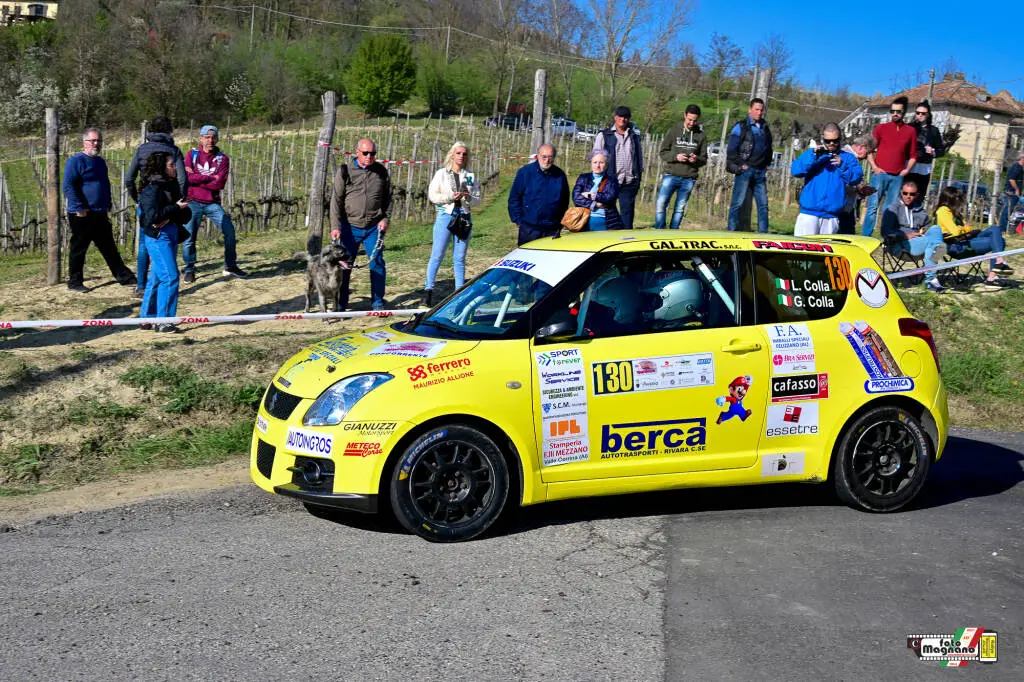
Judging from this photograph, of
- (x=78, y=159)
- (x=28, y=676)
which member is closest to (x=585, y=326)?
(x=28, y=676)

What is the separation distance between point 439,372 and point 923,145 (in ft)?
38.5

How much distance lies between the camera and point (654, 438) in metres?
6.33

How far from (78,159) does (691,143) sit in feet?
25.6

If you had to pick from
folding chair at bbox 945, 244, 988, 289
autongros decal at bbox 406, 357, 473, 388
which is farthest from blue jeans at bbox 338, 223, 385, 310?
folding chair at bbox 945, 244, 988, 289

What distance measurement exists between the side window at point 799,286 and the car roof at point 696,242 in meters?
0.09

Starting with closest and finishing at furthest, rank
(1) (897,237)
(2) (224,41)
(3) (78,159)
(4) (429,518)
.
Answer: (4) (429,518), (3) (78,159), (1) (897,237), (2) (224,41)

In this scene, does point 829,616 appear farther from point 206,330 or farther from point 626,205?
point 626,205

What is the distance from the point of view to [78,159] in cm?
1303

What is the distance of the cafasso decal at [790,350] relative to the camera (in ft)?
21.6

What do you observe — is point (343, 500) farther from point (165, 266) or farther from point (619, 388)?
point (165, 266)

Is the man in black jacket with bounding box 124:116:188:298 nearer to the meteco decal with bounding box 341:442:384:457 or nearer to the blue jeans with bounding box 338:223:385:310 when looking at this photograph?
the blue jeans with bounding box 338:223:385:310

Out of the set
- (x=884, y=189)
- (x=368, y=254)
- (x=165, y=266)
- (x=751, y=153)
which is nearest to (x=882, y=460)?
(x=368, y=254)

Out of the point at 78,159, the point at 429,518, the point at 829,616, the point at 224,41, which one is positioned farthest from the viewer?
the point at 224,41

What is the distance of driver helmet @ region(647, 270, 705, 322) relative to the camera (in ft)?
21.4
